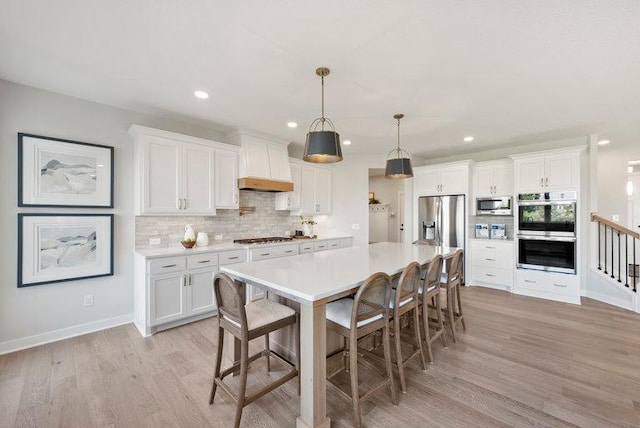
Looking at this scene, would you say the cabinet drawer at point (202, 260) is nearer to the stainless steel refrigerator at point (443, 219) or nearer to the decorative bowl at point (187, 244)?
the decorative bowl at point (187, 244)

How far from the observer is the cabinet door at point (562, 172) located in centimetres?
411

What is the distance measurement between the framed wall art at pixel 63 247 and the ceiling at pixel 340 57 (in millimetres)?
1352

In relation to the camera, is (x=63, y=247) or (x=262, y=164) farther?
(x=262, y=164)

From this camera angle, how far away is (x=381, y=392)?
6.79 ft

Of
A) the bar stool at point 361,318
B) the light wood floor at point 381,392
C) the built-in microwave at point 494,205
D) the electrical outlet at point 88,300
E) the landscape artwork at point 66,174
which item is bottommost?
the light wood floor at point 381,392

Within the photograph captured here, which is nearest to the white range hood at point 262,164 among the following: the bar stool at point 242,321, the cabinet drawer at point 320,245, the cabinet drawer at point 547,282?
the cabinet drawer at point 320,245

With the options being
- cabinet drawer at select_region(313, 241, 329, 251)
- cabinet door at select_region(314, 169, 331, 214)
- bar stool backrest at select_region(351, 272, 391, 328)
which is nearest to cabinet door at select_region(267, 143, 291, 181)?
cabinet door at select_region(314, 169, 331, 214)

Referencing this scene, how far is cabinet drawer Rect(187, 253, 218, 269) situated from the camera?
3.30 meters

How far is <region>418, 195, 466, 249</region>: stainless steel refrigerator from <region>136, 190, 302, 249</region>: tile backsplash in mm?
2445

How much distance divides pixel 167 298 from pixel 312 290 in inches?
90.0

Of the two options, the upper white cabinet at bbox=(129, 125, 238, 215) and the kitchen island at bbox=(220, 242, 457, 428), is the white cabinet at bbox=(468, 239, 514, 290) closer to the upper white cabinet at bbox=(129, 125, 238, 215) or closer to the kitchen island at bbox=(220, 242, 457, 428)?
the kitchen island at bbox=(220, 242, 457, 428)

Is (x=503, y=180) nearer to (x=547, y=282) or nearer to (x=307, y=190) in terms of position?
(x=547, y=282)

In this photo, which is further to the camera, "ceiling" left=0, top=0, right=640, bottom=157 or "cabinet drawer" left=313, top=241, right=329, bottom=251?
"cabinet drawer" left=313, top=241, right=329, bottom=251

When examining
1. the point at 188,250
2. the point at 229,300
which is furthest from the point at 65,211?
the point at 229,300
